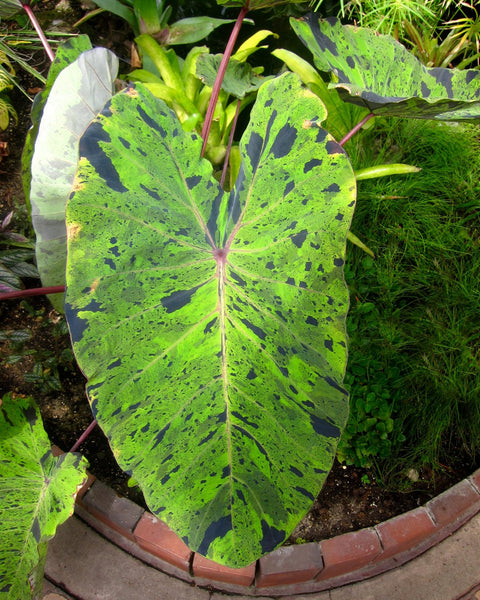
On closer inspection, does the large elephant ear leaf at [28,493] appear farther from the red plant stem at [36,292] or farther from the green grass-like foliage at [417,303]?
the green grass-like foliage at [417,303]

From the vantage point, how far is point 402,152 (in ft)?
5.64

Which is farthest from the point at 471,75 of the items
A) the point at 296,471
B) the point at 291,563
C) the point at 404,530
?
the point at 291,563

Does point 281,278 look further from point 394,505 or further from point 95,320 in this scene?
point 394,505

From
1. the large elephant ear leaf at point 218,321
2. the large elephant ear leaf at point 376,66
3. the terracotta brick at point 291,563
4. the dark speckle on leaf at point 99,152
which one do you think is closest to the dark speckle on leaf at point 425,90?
the large elephant ear leaf at point 376,66

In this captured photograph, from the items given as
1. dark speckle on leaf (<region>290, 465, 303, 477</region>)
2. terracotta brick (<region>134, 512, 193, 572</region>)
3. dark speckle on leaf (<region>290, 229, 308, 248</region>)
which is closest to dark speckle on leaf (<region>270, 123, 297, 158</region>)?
dark speckle on leaf (<region>290, 229, 308, 248</region>)

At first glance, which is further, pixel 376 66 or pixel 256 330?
pixel 376 66

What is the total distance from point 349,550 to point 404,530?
0.58 ft

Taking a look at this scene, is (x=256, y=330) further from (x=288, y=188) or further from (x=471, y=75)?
(x=471, y=75)

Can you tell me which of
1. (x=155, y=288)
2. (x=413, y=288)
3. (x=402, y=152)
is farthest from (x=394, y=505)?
(x=402, y=152)

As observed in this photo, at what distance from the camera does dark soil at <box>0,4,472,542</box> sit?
141 cm

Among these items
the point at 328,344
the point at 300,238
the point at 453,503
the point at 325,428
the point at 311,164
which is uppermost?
the point at 311,164

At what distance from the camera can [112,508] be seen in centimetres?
137

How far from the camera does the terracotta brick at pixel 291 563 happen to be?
1.31 m

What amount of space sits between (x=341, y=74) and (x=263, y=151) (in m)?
0.34
